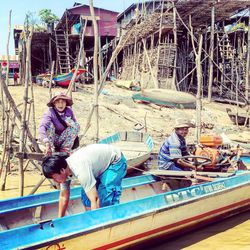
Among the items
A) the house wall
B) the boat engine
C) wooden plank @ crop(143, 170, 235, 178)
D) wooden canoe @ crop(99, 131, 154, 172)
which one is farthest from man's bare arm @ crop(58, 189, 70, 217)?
the house wall

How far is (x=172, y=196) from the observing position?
5.14 m

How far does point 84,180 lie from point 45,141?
1.71 metres

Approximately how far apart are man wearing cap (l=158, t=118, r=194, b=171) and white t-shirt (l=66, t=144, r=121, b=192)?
2096mm

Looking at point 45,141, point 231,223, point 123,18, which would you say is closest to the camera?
point 45,141

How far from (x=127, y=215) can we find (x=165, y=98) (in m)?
13.3

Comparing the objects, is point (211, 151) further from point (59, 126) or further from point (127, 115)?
point (127, 115)

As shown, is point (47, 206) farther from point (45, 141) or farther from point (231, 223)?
point (231, 223)

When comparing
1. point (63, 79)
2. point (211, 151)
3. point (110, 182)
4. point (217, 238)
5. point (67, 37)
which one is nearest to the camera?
point (110, 182)

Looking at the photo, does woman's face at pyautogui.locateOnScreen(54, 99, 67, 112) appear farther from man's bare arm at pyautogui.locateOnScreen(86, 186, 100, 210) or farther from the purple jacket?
man's bare arm at pyautogui.locateOnScreen(86, 186, 100, 210)

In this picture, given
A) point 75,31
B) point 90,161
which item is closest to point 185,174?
point 90,161

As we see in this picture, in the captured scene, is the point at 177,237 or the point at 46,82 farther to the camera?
the point at 46,82

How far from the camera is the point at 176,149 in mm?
6125

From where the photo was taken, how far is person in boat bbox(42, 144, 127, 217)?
3.72m

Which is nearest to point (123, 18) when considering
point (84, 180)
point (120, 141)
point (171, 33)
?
point (171, 33)
